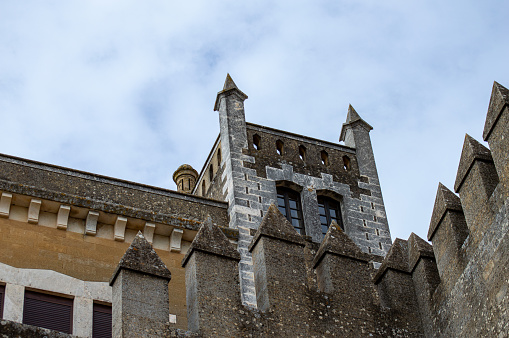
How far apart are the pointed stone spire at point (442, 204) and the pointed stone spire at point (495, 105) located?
1098 mm

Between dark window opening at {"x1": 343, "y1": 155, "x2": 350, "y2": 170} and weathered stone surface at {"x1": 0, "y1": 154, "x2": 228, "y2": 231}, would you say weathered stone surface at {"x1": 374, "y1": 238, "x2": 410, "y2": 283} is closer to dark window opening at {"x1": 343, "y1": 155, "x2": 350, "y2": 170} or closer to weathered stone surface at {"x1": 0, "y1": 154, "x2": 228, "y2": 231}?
weathered stone surface at {"x1": 0, "y1": 154, "x2": 228, "y2": 231}

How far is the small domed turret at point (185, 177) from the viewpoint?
24.6 metres

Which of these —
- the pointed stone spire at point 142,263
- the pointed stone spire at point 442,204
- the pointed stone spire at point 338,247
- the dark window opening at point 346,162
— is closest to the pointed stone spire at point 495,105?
the pointed stone spire at point 442,204

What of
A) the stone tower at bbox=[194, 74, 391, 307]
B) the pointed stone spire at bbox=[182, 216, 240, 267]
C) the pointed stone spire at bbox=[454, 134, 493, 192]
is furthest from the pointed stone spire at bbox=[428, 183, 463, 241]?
the stone tower at bbox=[194, 74, 391, 307]

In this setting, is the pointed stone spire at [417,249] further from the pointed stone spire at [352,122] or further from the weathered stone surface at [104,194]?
the pointed stone spire at [352,122]

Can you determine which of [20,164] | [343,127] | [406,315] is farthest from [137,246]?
[343,127]

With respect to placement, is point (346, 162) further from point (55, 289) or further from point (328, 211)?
point (55, 289)

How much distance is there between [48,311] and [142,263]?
9.58 ft

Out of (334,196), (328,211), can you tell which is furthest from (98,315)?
(334,196)

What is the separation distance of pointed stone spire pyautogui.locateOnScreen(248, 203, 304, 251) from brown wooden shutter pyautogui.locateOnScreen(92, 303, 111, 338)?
2.76 meters

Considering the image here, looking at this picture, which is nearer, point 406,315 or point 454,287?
point 454,287

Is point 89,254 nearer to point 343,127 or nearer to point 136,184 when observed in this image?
point 136,184

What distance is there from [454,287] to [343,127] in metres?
11.0

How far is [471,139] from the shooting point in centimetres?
1293
